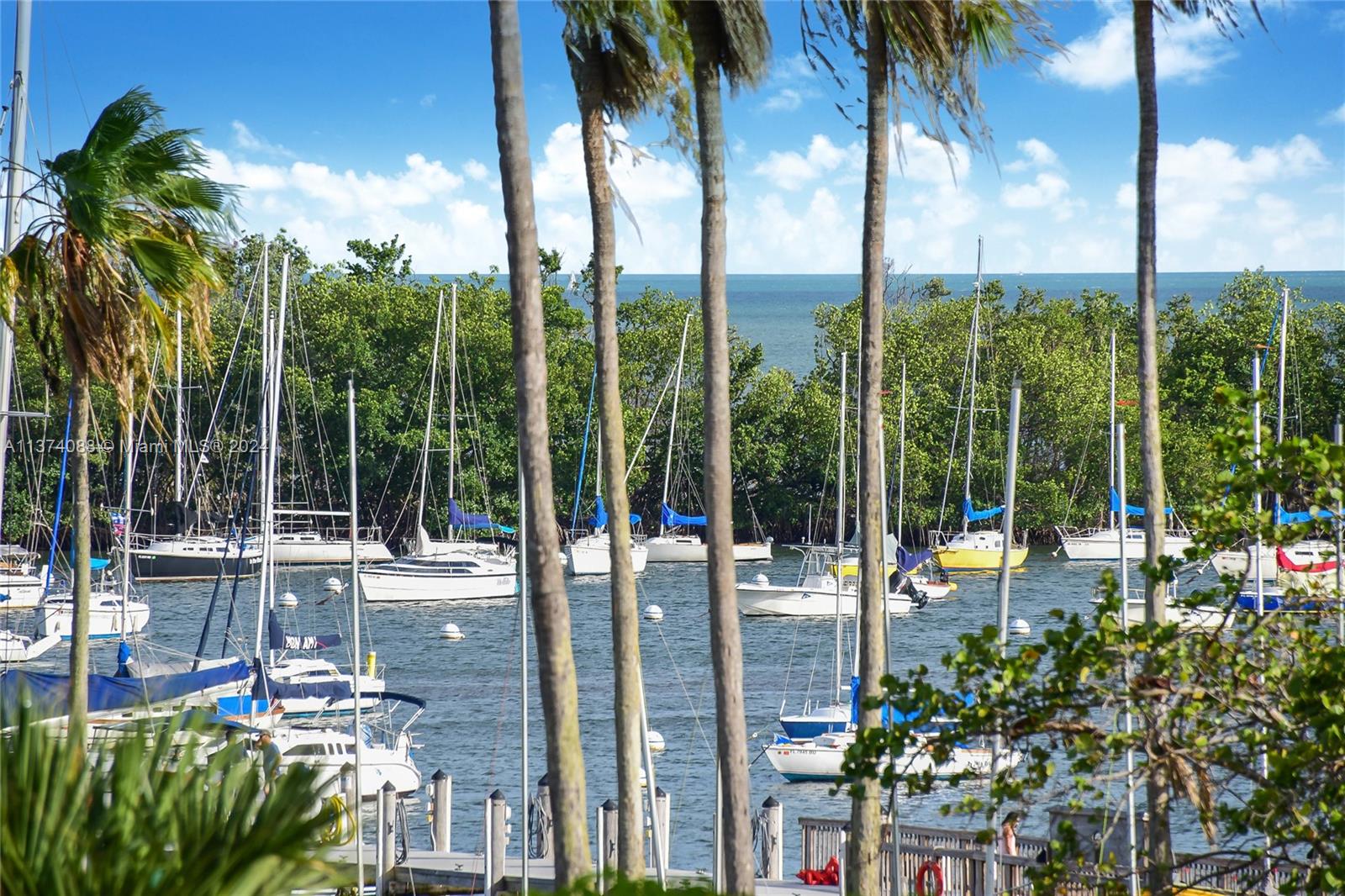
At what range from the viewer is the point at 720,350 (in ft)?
43.0

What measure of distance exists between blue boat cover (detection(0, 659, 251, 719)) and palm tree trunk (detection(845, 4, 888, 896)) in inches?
245

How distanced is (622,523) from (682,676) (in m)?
30.0

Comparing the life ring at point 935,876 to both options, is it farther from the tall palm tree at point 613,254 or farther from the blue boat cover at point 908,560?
the blue boat cover at point 908,560

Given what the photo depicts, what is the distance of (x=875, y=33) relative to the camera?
44.4 ft

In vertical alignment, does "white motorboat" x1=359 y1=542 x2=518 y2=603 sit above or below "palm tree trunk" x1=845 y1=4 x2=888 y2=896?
below

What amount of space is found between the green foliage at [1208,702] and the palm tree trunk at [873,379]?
480 centimetres

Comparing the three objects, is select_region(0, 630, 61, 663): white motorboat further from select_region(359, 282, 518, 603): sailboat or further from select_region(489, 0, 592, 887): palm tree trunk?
select_region(489, 0, 592, 887): palm tree trunk

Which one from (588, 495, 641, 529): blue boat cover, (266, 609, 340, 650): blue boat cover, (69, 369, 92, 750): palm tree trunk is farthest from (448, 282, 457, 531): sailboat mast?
(69, 369, 92, 750): palm tree trunk

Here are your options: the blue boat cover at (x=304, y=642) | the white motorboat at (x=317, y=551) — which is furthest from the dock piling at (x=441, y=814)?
the white motorboat at (x=317, y=551)

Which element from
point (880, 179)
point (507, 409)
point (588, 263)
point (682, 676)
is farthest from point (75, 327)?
point (588, 263)

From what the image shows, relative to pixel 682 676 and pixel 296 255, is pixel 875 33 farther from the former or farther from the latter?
pixel 296 255

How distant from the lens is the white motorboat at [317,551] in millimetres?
64375

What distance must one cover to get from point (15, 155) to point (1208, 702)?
11.3 metres

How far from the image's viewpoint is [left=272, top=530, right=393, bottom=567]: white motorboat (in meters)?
64.4
